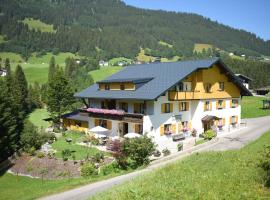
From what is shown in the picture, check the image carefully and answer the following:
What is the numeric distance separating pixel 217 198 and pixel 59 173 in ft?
80.3

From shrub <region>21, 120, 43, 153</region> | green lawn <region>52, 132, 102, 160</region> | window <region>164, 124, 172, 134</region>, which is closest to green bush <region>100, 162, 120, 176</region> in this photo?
green lawn <region>52, 132, 102, 160</region>

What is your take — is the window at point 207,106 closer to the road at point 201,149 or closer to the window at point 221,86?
the window at point 221,86

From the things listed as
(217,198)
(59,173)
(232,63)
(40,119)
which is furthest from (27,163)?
(232,63)

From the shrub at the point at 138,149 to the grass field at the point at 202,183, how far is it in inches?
339

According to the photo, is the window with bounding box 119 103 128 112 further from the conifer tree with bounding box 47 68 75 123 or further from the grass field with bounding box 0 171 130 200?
the conifer tree with bounding box 47 68 75 123

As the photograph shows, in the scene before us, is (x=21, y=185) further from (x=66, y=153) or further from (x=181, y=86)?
(x=181, y=86)

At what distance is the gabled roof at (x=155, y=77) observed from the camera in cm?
4206

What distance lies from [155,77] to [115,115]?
23.2 ft

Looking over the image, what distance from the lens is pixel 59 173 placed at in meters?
36.0

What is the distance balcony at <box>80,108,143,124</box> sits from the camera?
Result: 139ft

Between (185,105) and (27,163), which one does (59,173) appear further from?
(185,105)

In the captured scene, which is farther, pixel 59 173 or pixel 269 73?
pixel 269 73

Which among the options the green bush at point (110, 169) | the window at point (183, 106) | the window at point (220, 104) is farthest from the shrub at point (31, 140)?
the window at point (220, 104)

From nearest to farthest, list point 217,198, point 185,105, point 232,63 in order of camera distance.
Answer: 1. point 217,198
2. point 185,105
3. point 232,63
